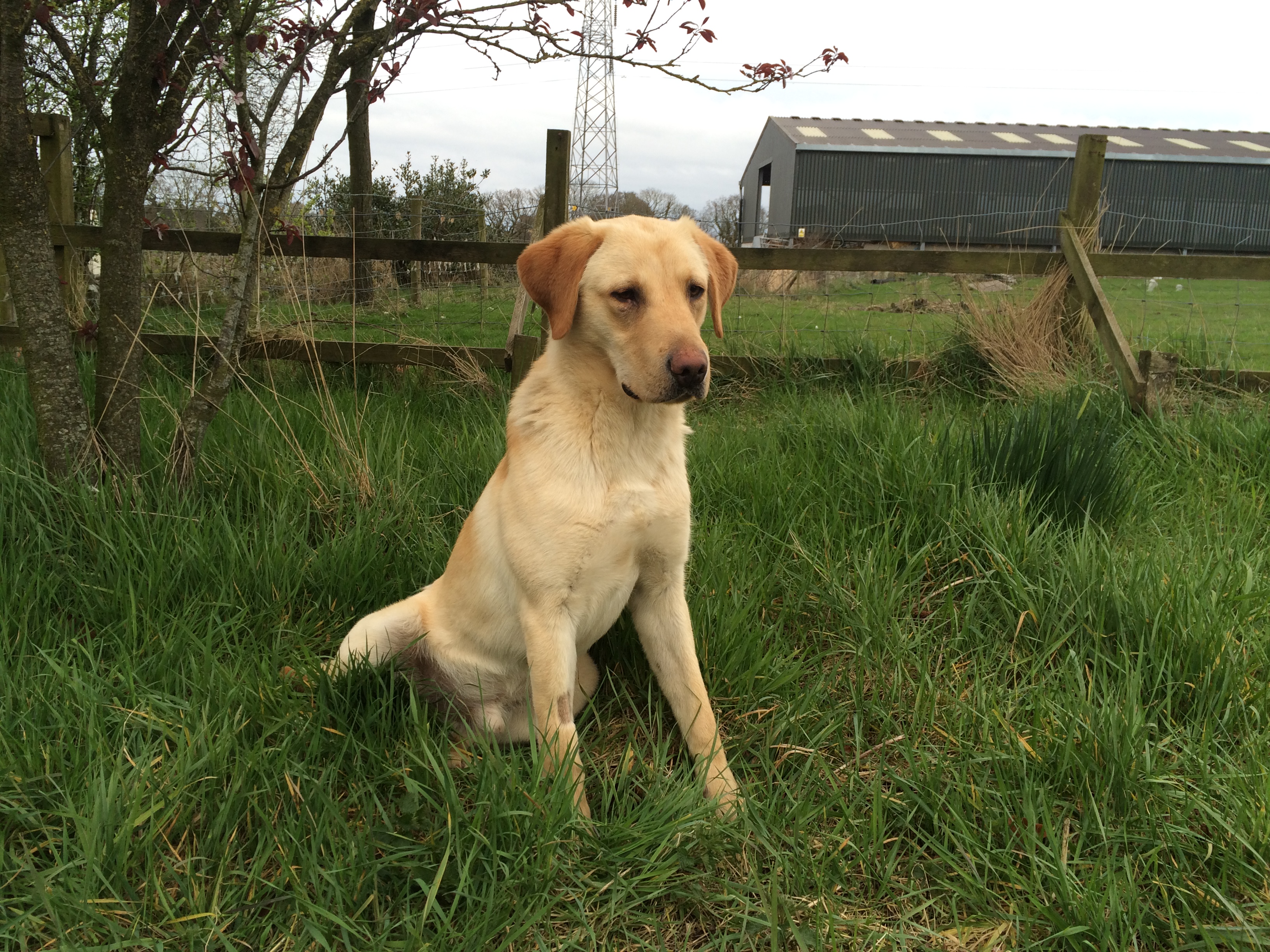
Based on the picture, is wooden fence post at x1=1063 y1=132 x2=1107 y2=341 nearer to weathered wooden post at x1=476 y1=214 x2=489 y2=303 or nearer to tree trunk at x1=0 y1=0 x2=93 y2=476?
weathered wooden post at x1=476 y1=214 x2=489 y2=303

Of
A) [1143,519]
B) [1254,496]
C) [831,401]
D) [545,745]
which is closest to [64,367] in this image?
[545,745]

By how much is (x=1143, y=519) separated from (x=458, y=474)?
2844mm

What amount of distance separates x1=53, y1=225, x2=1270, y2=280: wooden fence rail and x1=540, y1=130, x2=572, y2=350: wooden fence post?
0.29 meters

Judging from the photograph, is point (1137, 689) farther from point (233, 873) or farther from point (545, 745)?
point (233, 873)

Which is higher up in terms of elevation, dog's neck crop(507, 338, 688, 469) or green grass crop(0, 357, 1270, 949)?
dog's neck crop(507, 338, 688, 469)

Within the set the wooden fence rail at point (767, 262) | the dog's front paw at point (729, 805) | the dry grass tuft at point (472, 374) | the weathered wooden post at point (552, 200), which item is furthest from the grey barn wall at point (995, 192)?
the dog's front paw at point (729, 805)

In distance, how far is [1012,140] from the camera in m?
35.4

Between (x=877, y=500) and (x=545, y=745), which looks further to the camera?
(x=877, y=500)

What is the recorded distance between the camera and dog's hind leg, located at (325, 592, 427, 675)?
232 cm

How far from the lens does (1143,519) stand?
10.5 feet

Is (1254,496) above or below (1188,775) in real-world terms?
above

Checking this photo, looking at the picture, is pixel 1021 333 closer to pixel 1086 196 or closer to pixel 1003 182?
pixel 1086 196

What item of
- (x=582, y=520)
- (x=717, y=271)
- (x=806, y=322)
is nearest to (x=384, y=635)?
(x=582, y=520)

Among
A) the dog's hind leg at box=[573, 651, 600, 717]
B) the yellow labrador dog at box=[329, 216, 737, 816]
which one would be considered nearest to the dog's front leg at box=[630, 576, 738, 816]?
the yellow labrador dog at box=[329, 216, 737, 816]
